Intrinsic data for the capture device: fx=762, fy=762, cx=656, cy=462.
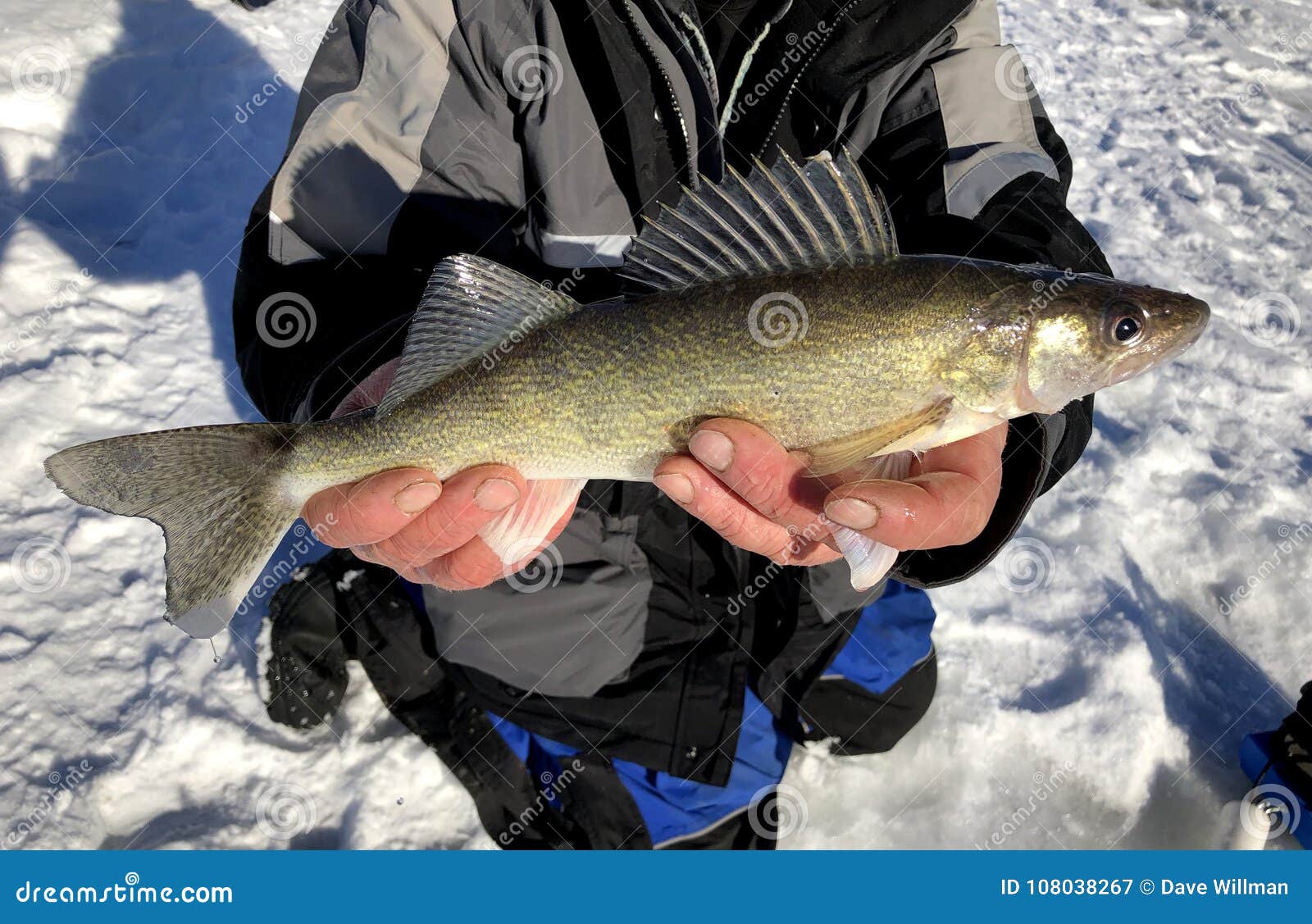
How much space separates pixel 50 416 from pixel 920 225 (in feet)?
13.6

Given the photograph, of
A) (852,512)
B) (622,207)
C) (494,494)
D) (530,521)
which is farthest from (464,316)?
(852,512)

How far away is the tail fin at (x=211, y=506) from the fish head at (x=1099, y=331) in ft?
7.28

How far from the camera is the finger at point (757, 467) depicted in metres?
2.12

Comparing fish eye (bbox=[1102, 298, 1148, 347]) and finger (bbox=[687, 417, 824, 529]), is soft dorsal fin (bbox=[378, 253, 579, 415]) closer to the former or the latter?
finger (bbox=[687, 417, 824, 529])

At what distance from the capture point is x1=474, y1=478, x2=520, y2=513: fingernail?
2258 millimetres

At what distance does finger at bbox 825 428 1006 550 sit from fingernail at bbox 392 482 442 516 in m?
1.13

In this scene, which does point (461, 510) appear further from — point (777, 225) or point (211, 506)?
point (777, 225)

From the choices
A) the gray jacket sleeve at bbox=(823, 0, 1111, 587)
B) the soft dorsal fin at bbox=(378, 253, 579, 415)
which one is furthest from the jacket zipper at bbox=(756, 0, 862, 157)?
the soft dorsal fin at bbox=(378, 253, 579, 415)

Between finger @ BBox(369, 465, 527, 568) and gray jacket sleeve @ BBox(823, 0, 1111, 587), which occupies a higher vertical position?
gray jacket sleeve @ BBox(823, 0, 1111, 587)

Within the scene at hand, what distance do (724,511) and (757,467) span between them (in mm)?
242

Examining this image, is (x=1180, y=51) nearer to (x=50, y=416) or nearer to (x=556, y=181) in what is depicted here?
(x=556, y=181)

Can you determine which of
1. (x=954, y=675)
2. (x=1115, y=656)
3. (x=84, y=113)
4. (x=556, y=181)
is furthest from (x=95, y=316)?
(x=1115, y=656)

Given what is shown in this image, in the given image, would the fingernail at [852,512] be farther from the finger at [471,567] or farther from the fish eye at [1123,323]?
the finger at [471,567]

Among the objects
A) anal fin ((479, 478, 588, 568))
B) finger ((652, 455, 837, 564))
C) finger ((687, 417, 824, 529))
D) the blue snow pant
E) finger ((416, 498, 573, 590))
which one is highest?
finger ((687, 417, 824, 529))
